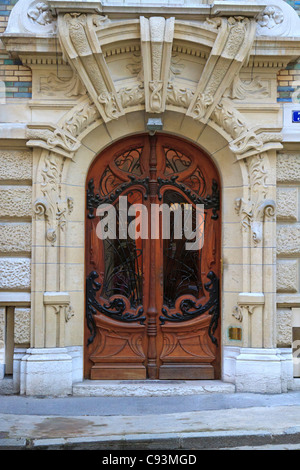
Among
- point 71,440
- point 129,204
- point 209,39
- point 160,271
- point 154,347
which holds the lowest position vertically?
point 71,440

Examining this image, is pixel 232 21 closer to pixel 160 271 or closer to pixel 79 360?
pixel 160 271

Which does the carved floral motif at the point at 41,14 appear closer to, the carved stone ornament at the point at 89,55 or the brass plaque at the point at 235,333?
the carved stone ornament at the point at 89,55

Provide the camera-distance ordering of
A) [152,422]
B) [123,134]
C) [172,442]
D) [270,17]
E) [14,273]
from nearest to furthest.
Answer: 1. [172,442]
2. [152,422]
3. [14,273]
4. [270,17]
5. [123,134]

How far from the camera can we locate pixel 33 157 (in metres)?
8.84

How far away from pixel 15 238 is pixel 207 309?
8.88ft

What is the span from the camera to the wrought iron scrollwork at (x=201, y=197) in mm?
9305

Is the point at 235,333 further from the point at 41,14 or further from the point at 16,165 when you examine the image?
the point at 41,14

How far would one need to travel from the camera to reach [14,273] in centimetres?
881

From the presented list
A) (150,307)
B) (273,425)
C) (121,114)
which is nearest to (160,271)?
(150,307)

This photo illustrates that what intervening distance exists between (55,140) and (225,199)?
236 centimetres

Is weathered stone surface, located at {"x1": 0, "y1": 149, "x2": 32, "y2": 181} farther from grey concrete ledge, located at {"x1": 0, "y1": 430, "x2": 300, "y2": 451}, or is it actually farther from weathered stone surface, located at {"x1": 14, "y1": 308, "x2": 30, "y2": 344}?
grey concrete ledge, located at {"x1": 0, "y1": 430, "x2": 300, "y2": 451}

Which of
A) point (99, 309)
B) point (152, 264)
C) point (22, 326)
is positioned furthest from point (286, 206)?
point (22, 326)

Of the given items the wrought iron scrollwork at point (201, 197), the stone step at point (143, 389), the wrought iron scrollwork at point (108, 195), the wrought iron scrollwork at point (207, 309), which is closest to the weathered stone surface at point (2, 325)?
the stone step at point (143, 389)

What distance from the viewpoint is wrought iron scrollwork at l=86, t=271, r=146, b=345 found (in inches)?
360
